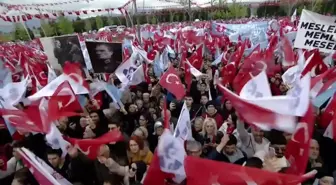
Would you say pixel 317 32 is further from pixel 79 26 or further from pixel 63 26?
pixel 79 26

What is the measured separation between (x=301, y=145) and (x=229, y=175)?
84cm

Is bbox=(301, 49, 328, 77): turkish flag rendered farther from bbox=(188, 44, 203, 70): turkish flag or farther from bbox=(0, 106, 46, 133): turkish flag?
bbox=(0, 106, 46, 133): turkish flag

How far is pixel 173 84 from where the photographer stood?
8.72 meters

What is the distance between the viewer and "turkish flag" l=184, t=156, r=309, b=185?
3365 millimetres

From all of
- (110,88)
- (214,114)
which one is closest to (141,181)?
(214,114)

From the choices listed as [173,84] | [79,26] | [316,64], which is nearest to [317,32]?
[316,64]

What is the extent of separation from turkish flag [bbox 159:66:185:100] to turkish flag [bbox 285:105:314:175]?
445 cm

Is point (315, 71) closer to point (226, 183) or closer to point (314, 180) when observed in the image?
point (314, 180)

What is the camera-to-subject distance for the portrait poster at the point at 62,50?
10023 mm

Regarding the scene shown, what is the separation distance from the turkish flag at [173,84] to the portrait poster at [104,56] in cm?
128

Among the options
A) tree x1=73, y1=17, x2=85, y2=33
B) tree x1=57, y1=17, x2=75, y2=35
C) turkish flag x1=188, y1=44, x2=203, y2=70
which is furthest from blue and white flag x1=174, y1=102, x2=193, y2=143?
tree x1=73, y1=17, x2=85, y2=33

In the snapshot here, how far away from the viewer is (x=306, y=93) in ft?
13.4

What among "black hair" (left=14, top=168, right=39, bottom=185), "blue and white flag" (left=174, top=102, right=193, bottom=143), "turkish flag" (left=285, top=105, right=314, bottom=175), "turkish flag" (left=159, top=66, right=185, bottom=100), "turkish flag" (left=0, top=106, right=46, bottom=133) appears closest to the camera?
"turkish flag" (left=285, top=105, right=314, bottom=175)

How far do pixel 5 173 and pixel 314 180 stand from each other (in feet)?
10.8
